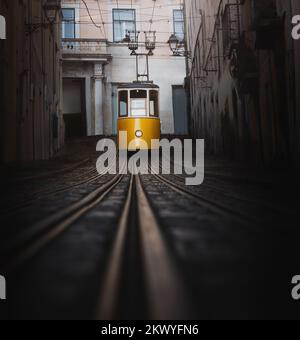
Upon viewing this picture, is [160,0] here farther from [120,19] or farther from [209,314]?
[209,314]

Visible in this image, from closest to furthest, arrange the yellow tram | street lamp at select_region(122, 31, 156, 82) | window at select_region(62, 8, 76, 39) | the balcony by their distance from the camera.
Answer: the yellow tram, the balcony, window at select_region(62, 8, 76, 39), street lamp at select_region(122, 31, 156, 82)

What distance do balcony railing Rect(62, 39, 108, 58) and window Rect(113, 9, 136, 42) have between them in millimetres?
1416

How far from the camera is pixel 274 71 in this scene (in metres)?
5.38

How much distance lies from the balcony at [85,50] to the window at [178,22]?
3916 mm

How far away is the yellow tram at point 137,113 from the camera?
12828 millimetres

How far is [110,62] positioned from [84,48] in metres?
1.60

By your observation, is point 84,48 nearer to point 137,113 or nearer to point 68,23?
point 68,23

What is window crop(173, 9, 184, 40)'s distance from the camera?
70.0 ft

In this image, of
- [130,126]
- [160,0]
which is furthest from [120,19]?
[130,126]

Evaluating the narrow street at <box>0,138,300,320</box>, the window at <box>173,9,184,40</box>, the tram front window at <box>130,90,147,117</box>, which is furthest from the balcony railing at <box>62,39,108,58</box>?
the narrow street at <box>0,138,300,320</box>

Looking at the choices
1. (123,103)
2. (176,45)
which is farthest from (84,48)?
(123,103)
